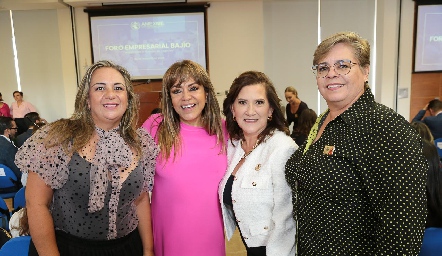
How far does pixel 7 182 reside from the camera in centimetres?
367

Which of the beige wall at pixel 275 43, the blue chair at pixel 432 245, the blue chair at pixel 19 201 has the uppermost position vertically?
the beige wall at pixel 275 43

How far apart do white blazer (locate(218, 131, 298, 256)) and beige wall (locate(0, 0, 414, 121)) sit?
5.58 meters

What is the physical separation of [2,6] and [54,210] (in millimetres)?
8050

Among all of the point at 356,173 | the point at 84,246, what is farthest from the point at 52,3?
the point at 356,173

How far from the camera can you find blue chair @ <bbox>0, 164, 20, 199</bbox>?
3609 mm

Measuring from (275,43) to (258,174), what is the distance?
7061 millimetres

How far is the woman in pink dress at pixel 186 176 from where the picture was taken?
1.89 m

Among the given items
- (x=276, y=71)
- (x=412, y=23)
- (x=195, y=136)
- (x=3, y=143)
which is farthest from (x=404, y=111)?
(x=3, y=143)

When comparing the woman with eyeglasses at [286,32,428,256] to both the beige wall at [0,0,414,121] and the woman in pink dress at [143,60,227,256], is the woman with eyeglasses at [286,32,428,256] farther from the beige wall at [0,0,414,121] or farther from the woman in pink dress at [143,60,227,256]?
the beige wall at [0,0,414,121]

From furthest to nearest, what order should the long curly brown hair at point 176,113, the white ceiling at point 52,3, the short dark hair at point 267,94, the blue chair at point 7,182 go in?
the white ceiling at point 52,3
the blue chair at point 7,182
the long curly brown hair at point 176,113
the short dark hair at point 267,94

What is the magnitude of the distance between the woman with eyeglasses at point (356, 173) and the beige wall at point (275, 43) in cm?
589

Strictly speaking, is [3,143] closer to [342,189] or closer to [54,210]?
[54,210]

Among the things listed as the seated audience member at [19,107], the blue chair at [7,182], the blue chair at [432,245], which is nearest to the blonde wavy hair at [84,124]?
the blue chair at [432,245]

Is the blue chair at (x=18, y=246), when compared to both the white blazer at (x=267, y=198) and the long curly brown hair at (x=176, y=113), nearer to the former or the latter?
the long curly brown hair at (x=176, y=113)
